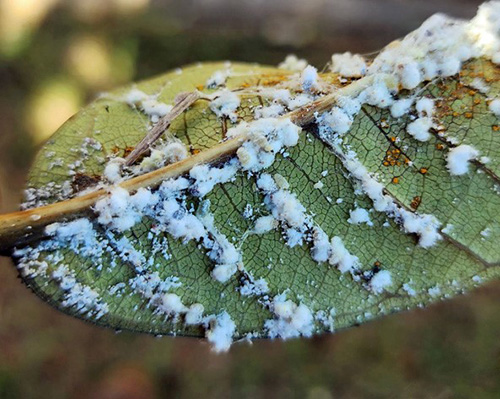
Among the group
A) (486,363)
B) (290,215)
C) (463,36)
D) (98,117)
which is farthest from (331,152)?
(486,363)

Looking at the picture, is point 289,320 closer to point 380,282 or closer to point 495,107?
point 380,282

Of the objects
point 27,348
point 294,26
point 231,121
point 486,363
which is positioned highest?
point 231,121

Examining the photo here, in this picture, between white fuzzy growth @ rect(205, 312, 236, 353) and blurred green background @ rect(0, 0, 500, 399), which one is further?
blurred green background @ rect(0, 0, 500, 399)

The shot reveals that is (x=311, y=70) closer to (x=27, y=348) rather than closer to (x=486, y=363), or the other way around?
(x=486, y=363)

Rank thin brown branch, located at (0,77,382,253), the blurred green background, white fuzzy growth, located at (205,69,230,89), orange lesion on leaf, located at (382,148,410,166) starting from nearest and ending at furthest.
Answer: thin brown branch, located at (0,77,382,253)
orange lesion on leaf, located at (382,148,410,166)
white fuzzy growth, located at (205,69,230,89)
the blurred green background

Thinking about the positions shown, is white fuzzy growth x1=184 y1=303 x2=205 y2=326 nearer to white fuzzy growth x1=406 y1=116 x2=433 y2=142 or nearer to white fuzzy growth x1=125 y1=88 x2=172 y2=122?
white fuzzy growth x1=125 y1=88 x2=172 y2=122

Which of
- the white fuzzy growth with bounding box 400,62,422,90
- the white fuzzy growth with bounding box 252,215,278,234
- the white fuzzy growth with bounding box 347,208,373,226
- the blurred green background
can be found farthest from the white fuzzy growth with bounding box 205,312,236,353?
the blurred green background
